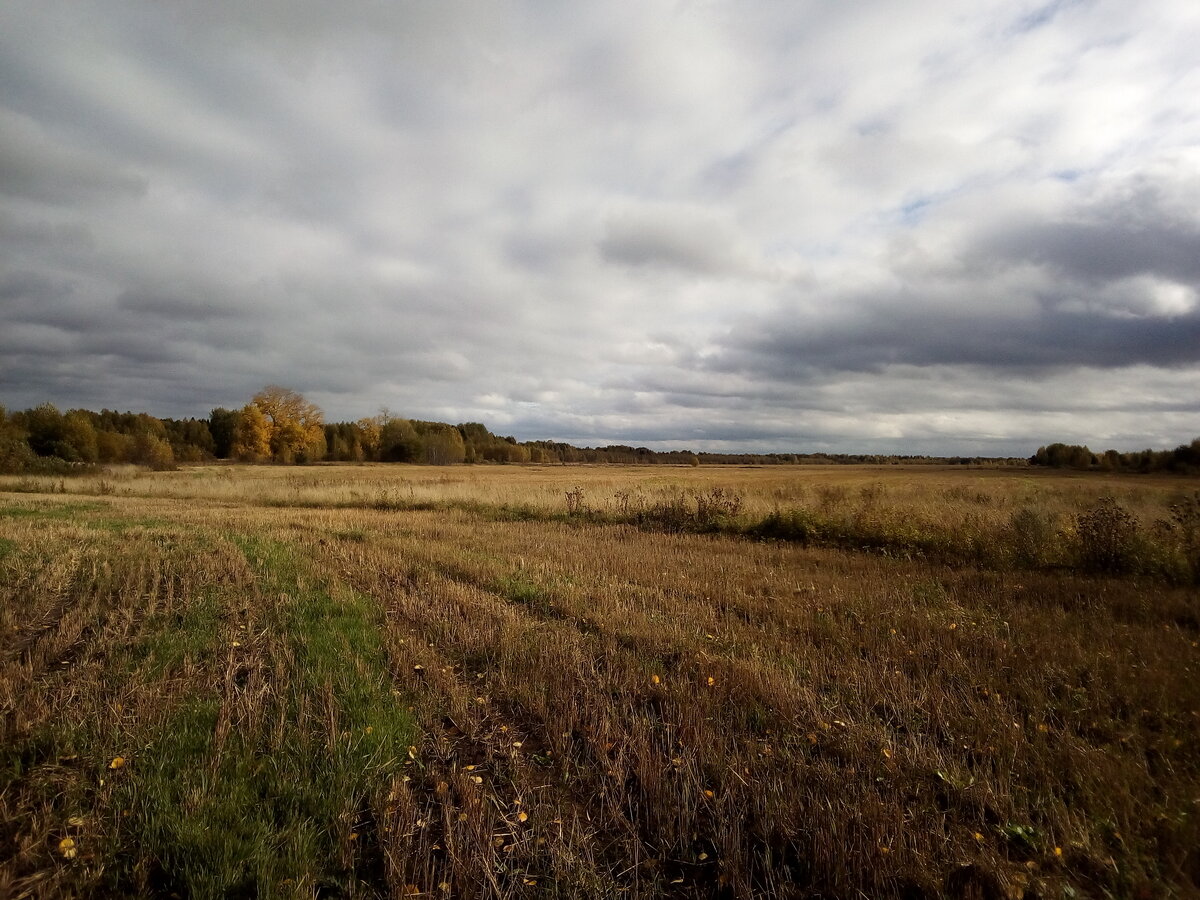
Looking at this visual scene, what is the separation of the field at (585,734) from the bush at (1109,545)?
103cm

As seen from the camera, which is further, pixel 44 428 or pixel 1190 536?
pixel 44 428

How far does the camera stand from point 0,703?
4.36 m

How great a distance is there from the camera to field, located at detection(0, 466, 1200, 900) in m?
3.01

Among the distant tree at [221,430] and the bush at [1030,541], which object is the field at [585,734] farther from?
the distant tree at [221,430]

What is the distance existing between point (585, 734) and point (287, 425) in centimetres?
9504

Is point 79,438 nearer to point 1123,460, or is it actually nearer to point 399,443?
point 399,443

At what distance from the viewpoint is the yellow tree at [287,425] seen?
84062 mm

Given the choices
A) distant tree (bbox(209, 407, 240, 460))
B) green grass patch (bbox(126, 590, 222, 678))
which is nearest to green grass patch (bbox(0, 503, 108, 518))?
green grass patch (bbox(126, 590, 222, 678))

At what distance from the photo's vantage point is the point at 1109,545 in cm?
1122

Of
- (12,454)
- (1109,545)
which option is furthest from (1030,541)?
(12,454)

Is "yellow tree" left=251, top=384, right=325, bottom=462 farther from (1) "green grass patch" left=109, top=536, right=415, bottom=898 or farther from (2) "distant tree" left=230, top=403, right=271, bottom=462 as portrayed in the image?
(1) "green grass patch" left=109, top=536, right=415, bottom=898

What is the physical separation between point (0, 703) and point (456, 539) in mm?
10143

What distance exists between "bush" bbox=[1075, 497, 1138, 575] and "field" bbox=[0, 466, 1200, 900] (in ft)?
3.36

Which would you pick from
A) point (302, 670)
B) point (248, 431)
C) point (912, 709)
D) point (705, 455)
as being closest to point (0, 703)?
point (302, 670)
